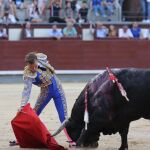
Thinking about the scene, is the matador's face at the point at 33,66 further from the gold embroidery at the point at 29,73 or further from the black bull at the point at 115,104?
the black bull at the point at 115,104

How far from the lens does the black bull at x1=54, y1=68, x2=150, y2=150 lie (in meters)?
5.79

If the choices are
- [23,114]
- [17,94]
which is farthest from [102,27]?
[23,114]

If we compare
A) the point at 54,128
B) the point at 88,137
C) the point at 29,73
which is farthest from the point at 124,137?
the point at 54,128

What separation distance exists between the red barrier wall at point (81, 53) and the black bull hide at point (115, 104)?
8.95 m

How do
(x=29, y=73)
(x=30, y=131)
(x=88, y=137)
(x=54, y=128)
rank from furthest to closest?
1. (x=54, y=128)
2. (x=29, y=73)
3. (x=30, y=131)
4. (x=88, y=137)

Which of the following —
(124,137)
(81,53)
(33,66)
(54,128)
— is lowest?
(81,53)

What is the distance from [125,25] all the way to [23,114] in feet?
30.0

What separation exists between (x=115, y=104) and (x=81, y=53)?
30.8ft

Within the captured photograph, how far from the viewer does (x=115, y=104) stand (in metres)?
5.87

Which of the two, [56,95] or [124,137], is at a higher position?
[56,95]

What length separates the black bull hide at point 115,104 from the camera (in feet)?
19.0

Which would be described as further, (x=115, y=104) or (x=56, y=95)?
(x=56, y=95)

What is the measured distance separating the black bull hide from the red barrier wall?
8.95m

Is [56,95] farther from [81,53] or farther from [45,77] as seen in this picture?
[81,53]
